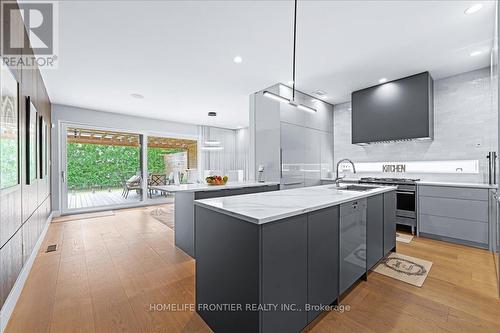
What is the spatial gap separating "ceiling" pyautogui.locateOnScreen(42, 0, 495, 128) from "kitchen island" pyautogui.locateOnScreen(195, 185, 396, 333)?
6.10 ft

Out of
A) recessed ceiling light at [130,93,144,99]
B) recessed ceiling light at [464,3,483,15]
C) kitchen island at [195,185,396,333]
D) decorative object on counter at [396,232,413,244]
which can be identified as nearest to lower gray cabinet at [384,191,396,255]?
decorative object on counter at [396,232,413,244]

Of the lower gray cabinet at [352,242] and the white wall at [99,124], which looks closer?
the lower gray cabinet at [352,242]

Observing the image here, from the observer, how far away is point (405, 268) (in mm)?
2367

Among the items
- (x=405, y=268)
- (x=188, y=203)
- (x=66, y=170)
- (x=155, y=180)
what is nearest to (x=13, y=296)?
(x=188, y=203)

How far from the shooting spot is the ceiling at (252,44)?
2092 millimetres

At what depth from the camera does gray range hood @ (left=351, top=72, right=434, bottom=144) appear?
136 inches

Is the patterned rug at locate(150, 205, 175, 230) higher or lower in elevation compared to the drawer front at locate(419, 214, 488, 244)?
lower

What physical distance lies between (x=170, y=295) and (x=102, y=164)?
16.3 feet

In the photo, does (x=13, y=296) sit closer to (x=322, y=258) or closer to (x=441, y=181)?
(x=322, y=258)

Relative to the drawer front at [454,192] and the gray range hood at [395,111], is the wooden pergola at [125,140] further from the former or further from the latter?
the drawer front at [454,192]

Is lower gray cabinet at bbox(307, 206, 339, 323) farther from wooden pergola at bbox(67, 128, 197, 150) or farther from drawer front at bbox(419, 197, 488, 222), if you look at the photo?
wooden pergola at bbox(67, 128, 197, 150)

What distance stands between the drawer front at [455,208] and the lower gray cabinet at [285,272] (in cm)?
306

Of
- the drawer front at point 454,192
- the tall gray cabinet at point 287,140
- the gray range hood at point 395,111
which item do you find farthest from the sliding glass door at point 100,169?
the drawer front at point 454,192

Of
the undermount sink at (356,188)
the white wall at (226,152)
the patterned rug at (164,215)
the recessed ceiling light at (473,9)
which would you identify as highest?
the recessed ceiling light at (473,9)
